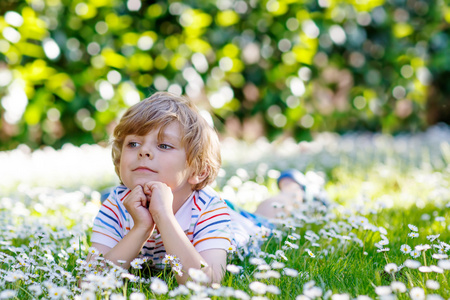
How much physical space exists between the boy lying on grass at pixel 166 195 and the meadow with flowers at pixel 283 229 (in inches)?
3.7

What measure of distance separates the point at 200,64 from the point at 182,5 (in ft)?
2.47

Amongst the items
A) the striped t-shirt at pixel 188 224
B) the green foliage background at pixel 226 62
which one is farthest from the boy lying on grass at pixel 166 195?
the green foliage background at pixel 226 62

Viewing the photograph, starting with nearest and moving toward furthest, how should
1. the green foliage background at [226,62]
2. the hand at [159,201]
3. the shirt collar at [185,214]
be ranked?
the hand at [159,201], the shirt collar at [185,214], the green foliage background at [226,62]

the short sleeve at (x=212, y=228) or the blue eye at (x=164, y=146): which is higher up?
the blue eye at (x=164, y=146)

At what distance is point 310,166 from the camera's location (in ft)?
15.4

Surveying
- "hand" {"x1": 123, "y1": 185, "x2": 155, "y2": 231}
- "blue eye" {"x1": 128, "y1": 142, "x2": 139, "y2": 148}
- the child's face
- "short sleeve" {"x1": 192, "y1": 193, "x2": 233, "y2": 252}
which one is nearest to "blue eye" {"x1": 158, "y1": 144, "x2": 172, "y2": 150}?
the child's face

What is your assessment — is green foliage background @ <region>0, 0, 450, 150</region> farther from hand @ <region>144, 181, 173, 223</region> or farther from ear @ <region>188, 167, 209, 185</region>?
hand @ <region>144, 181, 173, 223</region>

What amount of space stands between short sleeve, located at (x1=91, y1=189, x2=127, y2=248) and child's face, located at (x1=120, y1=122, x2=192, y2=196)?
0.22 metres

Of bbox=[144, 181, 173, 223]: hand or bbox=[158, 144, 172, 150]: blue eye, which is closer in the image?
bbox=[144, 181, 173, 223]: hand

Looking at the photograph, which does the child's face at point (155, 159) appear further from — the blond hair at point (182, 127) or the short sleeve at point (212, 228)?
the short sleeve at point (212, 228)

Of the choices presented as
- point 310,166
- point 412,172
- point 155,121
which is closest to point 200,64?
point 310,166

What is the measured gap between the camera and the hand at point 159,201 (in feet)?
6.13

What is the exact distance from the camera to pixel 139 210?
6.19 ft

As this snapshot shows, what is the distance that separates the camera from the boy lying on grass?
188 centimetres
